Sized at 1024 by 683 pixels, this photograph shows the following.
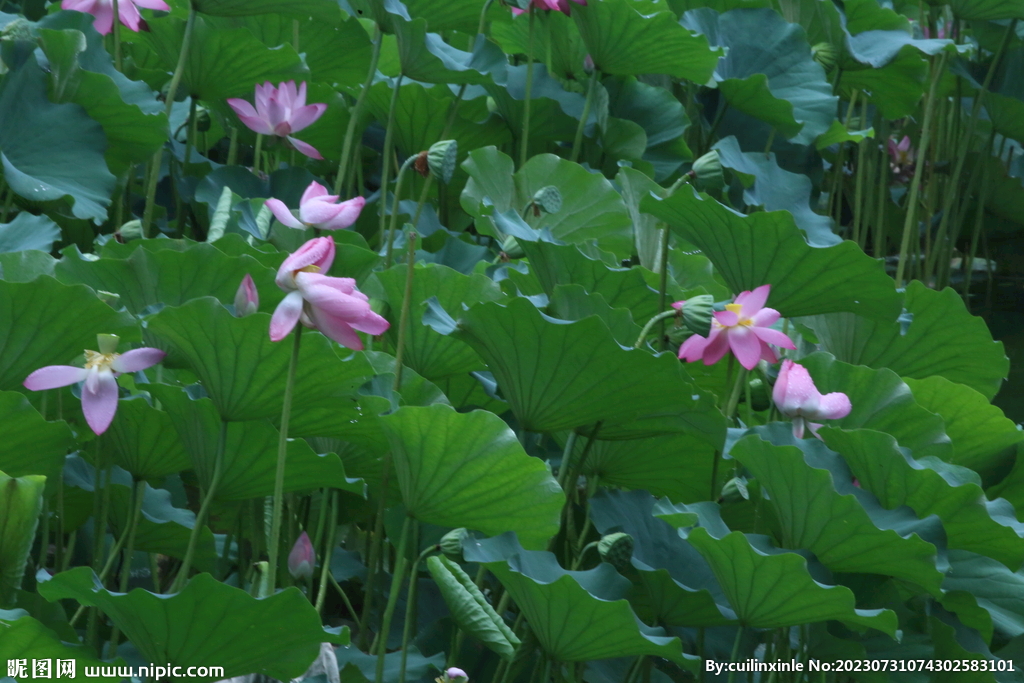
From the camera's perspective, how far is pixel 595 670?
93cm

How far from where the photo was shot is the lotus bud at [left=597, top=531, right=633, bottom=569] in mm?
772

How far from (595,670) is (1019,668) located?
57 cm

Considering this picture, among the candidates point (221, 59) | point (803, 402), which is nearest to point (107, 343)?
point (803, 402)

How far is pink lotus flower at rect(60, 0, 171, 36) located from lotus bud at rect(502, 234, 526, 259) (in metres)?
0.58

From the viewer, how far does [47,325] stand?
28.7 inches

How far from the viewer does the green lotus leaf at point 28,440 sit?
715 mm

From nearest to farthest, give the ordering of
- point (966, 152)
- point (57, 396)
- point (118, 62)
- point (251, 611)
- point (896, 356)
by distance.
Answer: point (251, 611)
point (57, 396)
point (896, 356)
point (118, 62)
point (966, 152)

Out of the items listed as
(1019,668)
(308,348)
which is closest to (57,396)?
(308,348)

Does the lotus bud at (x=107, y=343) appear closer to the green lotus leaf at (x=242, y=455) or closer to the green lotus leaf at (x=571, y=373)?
the green lotus leaf at (x=242, y=455)

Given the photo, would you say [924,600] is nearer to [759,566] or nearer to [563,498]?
[759,566]

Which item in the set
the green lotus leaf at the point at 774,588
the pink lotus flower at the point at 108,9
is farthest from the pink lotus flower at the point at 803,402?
the pink lotus flower at the point at 108,9

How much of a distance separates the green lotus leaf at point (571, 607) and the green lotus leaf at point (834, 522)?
145 mm

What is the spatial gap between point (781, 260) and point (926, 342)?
33 cm

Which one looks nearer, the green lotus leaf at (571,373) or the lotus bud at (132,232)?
the green lotus leaf at (571,373)
